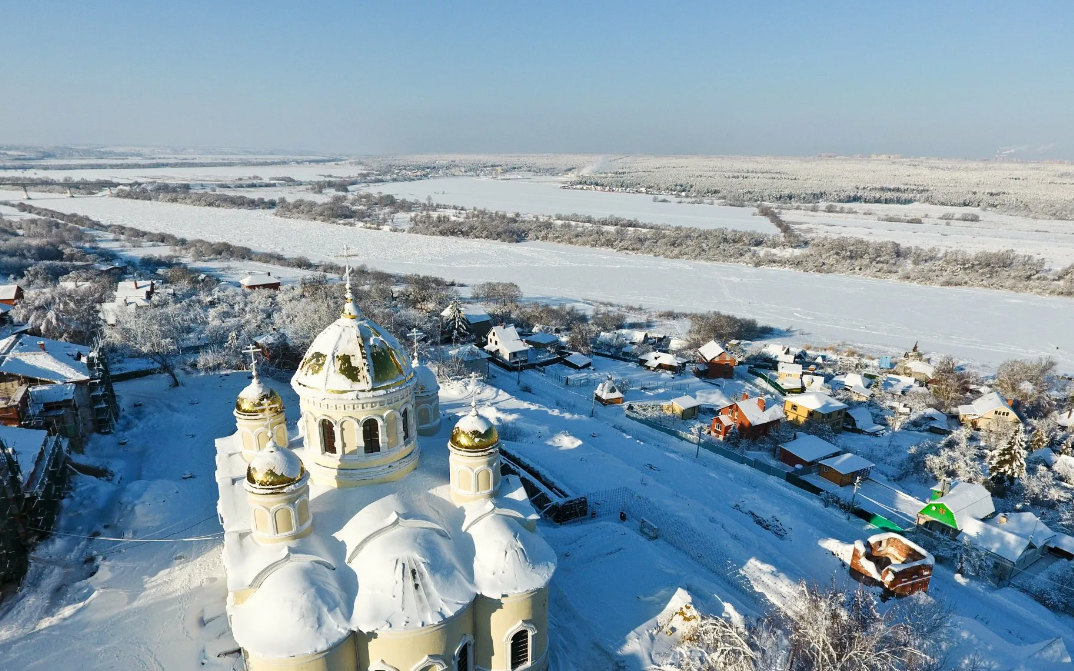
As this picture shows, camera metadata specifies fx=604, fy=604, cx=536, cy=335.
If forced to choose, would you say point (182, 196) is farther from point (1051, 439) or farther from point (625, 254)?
point (1051, 439)

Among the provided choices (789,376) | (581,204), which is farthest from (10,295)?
(581,204)

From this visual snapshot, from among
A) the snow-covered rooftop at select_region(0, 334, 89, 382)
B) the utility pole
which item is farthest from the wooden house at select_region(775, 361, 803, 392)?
the snow-covered rooftop at select_region(0, 334, 89, 382)

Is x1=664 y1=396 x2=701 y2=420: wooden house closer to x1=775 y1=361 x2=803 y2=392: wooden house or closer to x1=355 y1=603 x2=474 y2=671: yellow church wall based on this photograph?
x1=775 y1=361 x2=803 y2=392: wooden house

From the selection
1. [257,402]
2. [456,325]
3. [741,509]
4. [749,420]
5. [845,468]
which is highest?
[257,402]

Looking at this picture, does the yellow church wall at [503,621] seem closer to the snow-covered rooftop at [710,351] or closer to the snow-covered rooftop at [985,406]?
the snow-covered rooftop at [710,351]

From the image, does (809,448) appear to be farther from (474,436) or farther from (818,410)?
(474,436)

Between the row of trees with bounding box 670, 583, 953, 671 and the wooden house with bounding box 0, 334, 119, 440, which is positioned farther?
the wooden house with bounding box 0, 334, 119, 440
